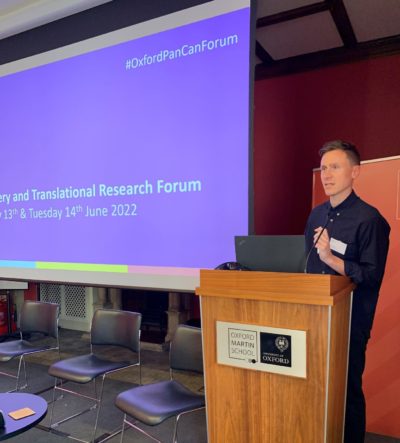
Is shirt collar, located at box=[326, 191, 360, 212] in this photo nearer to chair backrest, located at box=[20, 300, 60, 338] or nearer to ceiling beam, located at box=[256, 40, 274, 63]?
chair backrest, located at box=[20, 300, 60, 338]

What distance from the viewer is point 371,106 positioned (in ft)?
14.2

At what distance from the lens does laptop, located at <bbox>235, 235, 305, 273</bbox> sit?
5.19ft

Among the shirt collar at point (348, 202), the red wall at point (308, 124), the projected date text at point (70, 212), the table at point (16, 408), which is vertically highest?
the red wall at point (308, 124)

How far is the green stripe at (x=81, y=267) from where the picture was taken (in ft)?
10.3

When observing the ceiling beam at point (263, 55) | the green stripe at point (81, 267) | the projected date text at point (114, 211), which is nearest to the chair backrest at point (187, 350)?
the green stripe at point (81, 267)

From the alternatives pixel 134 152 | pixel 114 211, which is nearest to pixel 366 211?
pixel 134 152

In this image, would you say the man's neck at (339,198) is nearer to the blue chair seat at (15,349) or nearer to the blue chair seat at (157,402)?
the blue chair seat at (157,402)

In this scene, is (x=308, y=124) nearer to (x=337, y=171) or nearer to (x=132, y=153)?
(x=132, y=153)

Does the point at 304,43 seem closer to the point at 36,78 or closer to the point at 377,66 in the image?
the point at 377,66

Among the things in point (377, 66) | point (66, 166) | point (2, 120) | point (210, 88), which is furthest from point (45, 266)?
point (377, 66)

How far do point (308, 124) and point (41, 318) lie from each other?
3403mm

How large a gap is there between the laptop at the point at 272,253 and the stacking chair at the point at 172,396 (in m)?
0.99

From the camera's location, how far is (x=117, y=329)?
3.14 metres


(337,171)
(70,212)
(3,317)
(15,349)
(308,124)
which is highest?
(308,124)
